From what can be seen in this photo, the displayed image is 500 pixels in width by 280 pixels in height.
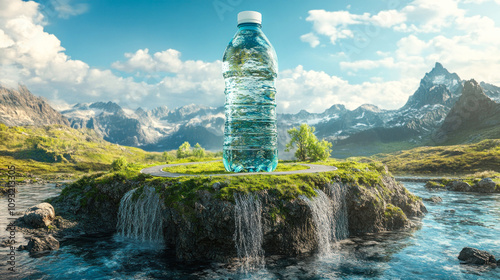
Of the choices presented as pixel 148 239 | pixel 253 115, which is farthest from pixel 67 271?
pixel 253 115

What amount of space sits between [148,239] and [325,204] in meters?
12.9

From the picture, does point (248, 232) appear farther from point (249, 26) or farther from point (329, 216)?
point (249, 26)

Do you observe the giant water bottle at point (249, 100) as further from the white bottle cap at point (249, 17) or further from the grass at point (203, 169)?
the grass at point (203, 169)

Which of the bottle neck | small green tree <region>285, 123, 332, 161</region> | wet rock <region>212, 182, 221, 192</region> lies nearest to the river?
wet rock <region>212, 182, 221, 192</region>

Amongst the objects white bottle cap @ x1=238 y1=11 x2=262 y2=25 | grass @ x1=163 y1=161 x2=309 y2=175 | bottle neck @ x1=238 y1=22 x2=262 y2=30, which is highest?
white bottle cap @ x1=238 y1=11 x2=262 y2=25

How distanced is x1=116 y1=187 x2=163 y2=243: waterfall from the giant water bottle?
6877mm

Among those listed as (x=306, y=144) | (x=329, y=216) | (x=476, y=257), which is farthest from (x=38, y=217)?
(x=306, y=144)

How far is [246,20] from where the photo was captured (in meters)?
23.6

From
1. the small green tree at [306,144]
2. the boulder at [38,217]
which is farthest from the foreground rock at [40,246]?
the small green tree at [306,144]

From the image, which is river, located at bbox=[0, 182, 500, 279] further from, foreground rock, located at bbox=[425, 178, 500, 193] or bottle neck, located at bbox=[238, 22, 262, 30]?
foreground rock, located at bbox=[425, 178, 500, 193]

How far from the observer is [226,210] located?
688 inches

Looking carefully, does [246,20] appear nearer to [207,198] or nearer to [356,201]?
[207,198]

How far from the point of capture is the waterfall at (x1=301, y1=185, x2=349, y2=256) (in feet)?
63.9

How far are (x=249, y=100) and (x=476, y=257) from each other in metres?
18.1
